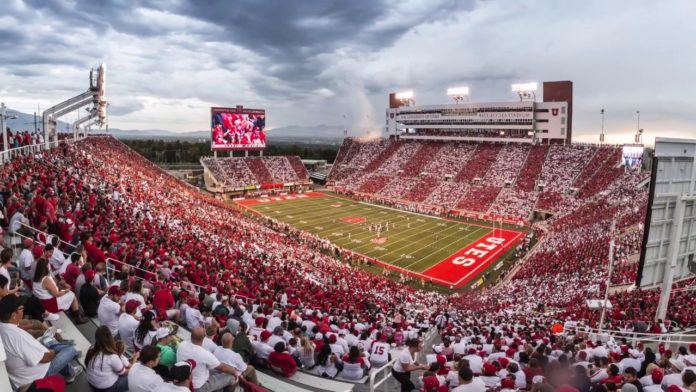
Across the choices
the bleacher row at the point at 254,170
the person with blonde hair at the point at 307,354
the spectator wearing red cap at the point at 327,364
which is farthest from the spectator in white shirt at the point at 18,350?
the bleacher row at the point at 254,170

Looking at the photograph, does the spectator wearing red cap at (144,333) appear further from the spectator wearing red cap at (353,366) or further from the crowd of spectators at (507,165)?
the crowd of spectators at (507,165)

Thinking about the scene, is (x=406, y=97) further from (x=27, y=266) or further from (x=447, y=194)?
(x=27, y=266)

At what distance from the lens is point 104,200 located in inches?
726

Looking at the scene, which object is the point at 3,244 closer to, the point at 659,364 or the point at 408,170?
the point at 659,364

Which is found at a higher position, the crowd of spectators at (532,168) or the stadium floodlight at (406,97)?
A: the stadium floodlight at (406,97)

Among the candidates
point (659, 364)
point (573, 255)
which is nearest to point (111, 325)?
point (659, 364)

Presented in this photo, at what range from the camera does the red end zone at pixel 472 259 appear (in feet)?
104

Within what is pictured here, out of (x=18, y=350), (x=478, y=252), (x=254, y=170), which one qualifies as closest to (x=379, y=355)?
(x=18, y=350)

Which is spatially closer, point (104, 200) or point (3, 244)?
point (3, 244)

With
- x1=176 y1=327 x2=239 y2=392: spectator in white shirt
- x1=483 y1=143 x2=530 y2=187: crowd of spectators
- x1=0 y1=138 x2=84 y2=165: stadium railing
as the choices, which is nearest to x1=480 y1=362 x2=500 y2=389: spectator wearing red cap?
x1=176 y1=327 x2=239 y2=392: spectator in white shirt

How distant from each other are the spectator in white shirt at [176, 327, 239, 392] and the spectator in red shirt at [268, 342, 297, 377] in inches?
62.4

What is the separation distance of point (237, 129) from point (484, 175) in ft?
123

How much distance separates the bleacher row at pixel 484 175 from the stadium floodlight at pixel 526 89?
29.6 ft

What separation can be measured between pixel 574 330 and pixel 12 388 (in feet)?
47.2
